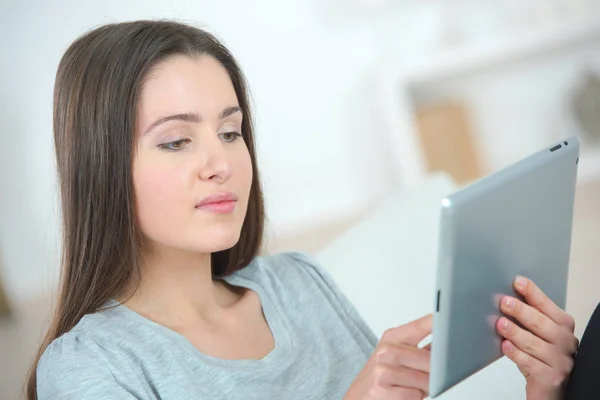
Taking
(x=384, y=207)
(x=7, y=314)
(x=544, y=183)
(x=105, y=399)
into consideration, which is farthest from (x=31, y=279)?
(x=544, y=183)

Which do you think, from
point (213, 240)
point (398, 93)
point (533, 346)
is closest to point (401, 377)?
point (533, 346)

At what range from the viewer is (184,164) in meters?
1.11

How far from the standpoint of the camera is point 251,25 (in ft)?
11.1

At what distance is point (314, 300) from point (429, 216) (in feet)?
1.32

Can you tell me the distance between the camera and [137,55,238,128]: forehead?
1.12m

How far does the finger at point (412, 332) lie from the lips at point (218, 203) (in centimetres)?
30

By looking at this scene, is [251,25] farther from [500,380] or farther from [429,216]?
[500,380]

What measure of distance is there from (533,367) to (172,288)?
54 cm

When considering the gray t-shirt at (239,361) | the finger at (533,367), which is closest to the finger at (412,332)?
the finger at (533,367)

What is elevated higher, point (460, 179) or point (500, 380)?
point (460, 179)

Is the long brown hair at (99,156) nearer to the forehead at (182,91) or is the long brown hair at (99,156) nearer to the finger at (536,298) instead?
the forehead at (182,91)

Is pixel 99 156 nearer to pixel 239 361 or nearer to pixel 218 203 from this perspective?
pixel 218 203

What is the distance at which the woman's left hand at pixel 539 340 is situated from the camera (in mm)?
1011

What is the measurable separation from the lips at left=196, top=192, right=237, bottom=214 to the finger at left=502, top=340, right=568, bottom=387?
0.42 m
